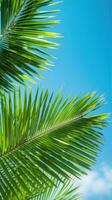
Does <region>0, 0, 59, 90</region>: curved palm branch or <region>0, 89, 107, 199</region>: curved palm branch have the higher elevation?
<region>0, 0, 59, 90</region>: curved palm branch

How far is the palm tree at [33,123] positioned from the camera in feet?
6.91

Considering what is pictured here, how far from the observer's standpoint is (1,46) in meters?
2.23

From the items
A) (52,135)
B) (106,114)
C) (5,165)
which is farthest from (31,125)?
(106,114)

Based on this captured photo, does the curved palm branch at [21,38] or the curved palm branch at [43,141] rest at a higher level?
the curved palm branch at [21,38]

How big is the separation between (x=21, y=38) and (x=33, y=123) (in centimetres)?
48

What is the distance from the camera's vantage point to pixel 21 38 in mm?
2246

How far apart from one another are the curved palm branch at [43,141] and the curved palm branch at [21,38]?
14 cm

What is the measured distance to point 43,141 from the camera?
220cm

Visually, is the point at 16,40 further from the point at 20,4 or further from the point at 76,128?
the point at 76,128

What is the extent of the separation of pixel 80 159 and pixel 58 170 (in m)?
0.16

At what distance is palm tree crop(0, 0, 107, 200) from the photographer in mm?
2107

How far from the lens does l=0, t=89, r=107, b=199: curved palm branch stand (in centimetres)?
210

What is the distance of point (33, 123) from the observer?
2258 millimetres

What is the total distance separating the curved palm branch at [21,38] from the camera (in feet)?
7.26
